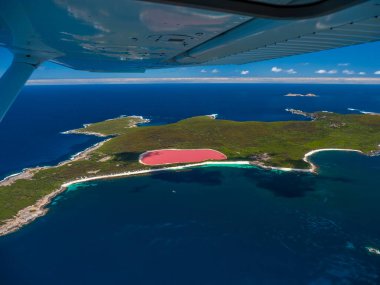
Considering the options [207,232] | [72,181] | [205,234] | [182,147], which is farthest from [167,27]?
[182,147]

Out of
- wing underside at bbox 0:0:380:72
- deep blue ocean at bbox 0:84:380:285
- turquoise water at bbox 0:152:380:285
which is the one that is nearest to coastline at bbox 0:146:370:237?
deep blue ocean at bbox 0:84:380:285

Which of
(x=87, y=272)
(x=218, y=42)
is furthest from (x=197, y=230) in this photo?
(x=218, y=42)

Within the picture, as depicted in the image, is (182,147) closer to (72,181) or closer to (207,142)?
(207,142)

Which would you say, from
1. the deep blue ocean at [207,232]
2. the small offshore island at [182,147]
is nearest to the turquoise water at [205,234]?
the deep blue ocean at [207,232]

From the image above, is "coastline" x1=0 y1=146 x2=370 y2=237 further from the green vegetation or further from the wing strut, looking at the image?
the wing strut

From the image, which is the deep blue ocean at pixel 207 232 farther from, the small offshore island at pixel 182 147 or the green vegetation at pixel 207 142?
the green vegetation at pixel 207 142

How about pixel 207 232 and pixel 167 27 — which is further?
pixel 207 232
